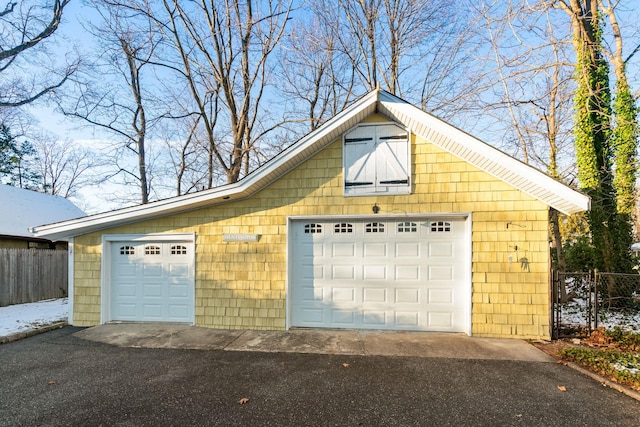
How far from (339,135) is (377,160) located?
1020mm

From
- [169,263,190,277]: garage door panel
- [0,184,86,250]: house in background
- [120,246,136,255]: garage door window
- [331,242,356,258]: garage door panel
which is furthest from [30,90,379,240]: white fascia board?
[0,184,86,250]: house in background

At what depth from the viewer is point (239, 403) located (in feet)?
12.1

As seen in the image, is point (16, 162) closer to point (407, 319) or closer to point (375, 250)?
point (375, 250)

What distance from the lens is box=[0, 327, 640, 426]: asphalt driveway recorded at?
3.39 m

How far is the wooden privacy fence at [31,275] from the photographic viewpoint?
383 inches

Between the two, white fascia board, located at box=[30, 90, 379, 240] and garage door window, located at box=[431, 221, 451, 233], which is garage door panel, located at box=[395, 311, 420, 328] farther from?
white fascia board, located at box=[30, 90, 379, 240]

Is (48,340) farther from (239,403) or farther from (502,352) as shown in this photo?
(502,352)

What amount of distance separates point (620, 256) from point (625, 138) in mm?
3250

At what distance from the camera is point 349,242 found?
21.9 ft

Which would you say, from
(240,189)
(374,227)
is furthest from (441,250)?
(240,189)

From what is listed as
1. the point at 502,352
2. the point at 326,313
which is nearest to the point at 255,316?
the point at 326,313

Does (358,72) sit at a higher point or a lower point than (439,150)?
higher

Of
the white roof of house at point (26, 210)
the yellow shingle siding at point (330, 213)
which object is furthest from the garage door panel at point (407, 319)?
the white roof of house at point (26, 210)

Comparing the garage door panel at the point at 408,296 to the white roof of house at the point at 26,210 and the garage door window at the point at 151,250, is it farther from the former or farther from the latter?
the white roof of house at the point at 26,210
